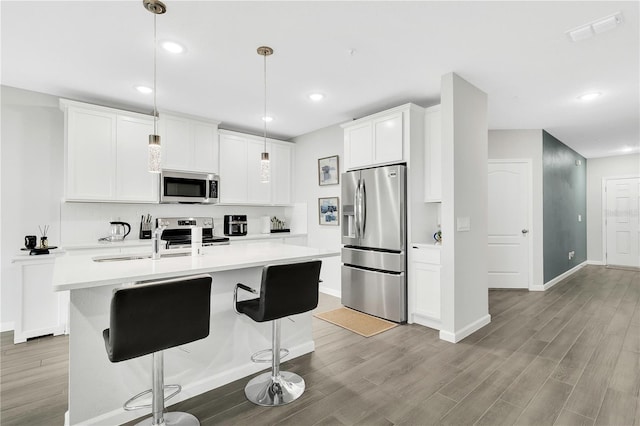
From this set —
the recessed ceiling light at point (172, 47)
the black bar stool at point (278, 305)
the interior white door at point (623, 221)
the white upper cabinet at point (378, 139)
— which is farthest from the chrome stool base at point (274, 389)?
the interior white door at point (623, 221)

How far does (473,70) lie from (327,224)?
288cm

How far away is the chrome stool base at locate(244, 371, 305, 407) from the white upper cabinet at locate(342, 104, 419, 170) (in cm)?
263

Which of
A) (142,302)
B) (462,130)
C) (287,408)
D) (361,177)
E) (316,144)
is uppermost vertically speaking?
(316,144)

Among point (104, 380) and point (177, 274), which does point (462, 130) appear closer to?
point (177, 274)

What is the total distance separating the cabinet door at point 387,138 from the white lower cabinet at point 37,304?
3840 millimetres

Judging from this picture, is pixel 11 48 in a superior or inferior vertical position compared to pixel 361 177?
superior

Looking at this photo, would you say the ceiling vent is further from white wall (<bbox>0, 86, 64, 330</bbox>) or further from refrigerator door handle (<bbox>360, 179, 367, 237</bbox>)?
white wall (<bbox>0, 86, 64, 330</bbox>)

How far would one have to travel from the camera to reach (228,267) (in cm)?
204

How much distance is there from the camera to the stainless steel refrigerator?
3697 mm

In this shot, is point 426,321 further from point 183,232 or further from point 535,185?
point 183,232

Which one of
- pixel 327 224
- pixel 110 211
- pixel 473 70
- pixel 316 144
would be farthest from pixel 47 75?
pixel 473 70

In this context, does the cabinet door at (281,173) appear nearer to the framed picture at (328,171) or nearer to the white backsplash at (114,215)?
the white backsplash at (114,215)

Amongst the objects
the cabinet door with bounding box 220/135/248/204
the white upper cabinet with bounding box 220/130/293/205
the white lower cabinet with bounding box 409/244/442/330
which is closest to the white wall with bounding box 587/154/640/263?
the white lower cabinet with bounding box 409/244/442/330

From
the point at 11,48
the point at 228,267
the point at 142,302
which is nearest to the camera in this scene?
the point at 142,302
